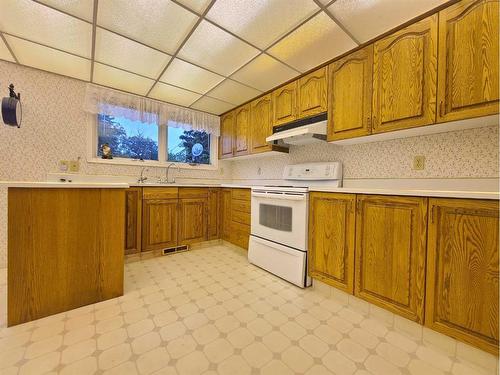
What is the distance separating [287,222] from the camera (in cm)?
211

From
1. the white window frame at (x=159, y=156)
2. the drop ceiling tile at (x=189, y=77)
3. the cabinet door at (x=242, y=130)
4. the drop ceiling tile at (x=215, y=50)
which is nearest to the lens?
the drop ceiling tile at (x=215, y=50)

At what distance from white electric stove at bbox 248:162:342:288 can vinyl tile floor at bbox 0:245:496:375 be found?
27cm

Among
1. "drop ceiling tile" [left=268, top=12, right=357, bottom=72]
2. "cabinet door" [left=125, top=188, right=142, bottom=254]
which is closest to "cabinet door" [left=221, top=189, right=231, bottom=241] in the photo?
"cabinet door" [left=125, top=188, right=142, bottom=254]

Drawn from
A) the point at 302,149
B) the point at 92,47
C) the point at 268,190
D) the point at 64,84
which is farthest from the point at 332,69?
the point at 64,84

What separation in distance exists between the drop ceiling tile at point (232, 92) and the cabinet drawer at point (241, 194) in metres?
1.31

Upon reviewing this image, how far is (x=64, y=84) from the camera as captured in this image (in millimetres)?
2488

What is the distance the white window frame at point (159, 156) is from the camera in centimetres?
270

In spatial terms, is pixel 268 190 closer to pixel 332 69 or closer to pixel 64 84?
pixel 332 69

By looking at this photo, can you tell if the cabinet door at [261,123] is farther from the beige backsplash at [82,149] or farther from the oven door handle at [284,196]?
the oven door handle at [284,196]

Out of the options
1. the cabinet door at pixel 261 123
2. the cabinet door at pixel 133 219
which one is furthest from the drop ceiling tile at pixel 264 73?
the cabinet door at pixel 133 219

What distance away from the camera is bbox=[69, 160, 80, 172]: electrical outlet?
2.55 metres

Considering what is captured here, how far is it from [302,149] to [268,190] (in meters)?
→ 0.81

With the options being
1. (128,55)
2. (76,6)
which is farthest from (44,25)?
(128,55)

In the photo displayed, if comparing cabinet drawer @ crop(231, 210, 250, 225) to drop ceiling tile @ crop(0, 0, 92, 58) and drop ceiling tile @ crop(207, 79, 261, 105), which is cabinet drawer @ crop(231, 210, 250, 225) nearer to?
drop ceiling tile @ crop(207, 79, 261, 105)
